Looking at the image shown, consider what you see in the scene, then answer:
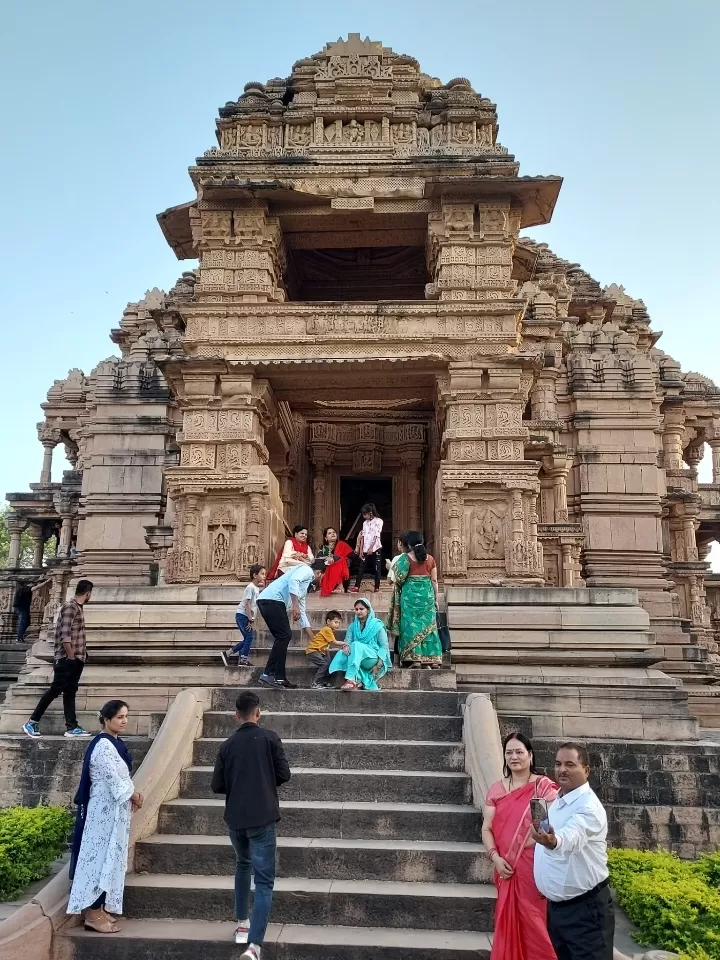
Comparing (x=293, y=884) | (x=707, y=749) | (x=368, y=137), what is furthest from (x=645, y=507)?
(x=293, y=884)

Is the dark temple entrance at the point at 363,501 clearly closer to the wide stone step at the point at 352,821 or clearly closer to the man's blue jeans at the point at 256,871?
the wide stone step at the point at 352,821

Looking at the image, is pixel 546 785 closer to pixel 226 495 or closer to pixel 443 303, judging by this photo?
pixel 226 495

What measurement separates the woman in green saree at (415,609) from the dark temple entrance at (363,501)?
10.3 meters

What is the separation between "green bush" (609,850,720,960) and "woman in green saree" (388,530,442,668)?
3.55 metres

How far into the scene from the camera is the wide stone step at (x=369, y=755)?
8.62 m

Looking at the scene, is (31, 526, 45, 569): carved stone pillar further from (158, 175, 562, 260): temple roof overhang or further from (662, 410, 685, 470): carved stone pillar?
(662, 410, 685, 470): carved stone pillar

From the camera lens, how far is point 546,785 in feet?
17.2

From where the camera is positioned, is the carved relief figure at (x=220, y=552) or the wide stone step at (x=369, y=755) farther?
the carved relief figure at (x=220, y=552)

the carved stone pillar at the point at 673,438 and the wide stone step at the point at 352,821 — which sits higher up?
the carved stone pillar at the point at 673,438

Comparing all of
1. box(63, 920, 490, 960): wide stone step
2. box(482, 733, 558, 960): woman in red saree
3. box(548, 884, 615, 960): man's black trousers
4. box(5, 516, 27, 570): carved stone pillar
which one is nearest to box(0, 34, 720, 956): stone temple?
box(63, 920, 490, 960): wide stone step

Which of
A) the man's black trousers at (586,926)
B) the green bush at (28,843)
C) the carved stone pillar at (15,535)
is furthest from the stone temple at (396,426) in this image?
the carved stone pillar at (15,535)

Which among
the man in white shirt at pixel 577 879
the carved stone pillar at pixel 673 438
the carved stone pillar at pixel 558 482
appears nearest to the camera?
the man in white shirt at pixel 577 879

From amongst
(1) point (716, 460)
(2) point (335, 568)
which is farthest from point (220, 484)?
(1) point (716, 460)

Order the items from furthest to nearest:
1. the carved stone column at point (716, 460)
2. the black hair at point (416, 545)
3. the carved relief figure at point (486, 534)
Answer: the carved stone column at point (716, 460) → the carved relief figure at point (486, 534) → the black hair at point (416, 545)
